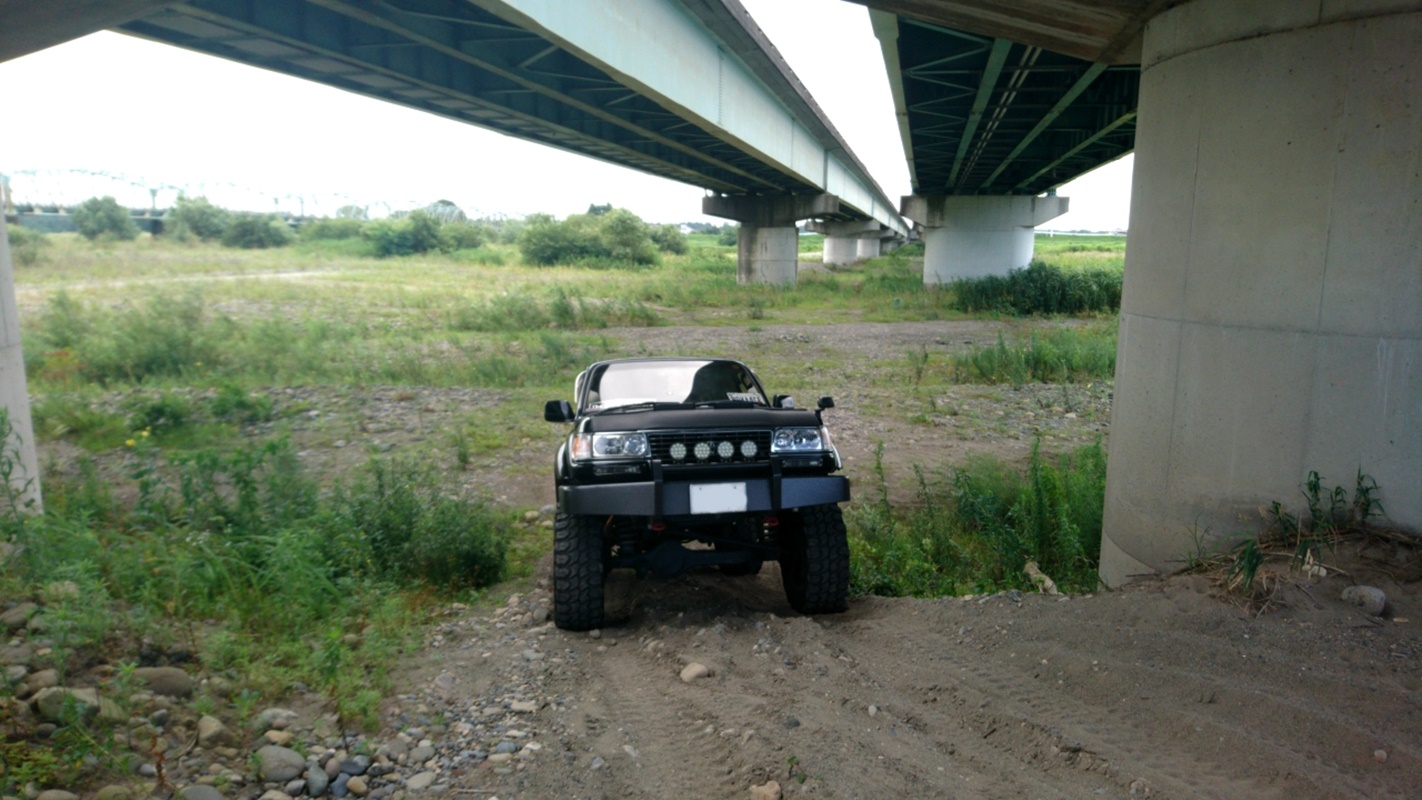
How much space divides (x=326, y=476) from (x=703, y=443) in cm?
586

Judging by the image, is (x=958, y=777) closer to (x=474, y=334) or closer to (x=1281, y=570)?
(x=1281, y=570)

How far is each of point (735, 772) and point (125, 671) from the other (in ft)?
8.09

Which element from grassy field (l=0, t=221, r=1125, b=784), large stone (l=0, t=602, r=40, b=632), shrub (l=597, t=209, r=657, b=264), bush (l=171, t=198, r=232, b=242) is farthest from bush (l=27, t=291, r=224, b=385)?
shrub (l=597, t=209, r=657, b=264)

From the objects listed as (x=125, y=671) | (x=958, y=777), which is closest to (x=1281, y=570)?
(x=958, y=777)

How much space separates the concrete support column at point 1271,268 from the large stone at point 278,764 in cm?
527

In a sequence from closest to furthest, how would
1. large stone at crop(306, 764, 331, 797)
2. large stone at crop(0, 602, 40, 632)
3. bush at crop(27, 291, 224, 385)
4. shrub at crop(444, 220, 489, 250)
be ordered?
large stone at crop(306, 764, 331, 797) → large stone at crop(0, 602, 40, 632) → bush at crop(27, 291, 224, 385) → shrub at crop(444, 220, 489, 250)

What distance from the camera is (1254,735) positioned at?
3986 mm

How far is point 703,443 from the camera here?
215 inches

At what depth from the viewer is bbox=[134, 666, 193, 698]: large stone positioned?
4012mm

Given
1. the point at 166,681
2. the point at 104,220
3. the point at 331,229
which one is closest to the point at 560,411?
the point at 166,681

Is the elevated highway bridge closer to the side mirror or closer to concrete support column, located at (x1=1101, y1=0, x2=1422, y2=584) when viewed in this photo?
concrete support column, located at (x1=1101, y1=0, x2=1422, y2=584)

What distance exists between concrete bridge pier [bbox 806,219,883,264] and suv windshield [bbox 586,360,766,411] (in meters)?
66.2

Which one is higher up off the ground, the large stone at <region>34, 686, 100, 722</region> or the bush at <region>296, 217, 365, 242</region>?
the bush at <region>296, 217, 365, 242</region>

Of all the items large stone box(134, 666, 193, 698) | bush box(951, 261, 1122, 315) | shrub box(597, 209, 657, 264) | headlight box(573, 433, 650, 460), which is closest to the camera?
large stone box(134, 666, 193, 698)
